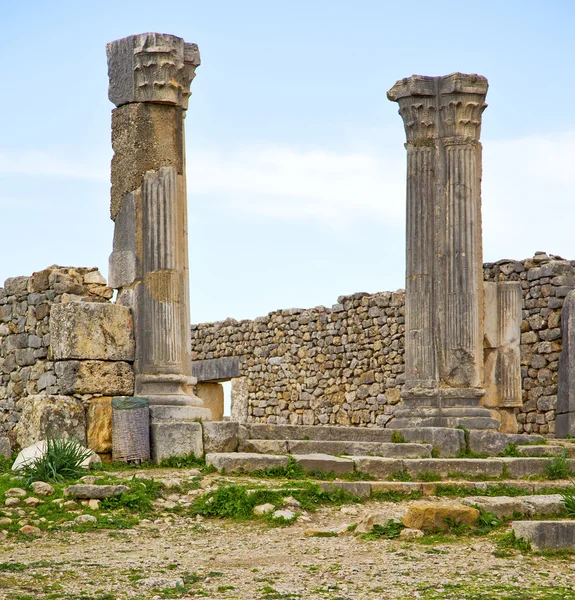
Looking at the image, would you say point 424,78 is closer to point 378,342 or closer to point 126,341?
point 126,341

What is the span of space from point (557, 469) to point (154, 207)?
5.24m

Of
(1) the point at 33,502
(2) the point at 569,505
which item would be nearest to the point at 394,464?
(2) the point at 569,505

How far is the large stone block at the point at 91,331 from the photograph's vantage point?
1267 centimetres

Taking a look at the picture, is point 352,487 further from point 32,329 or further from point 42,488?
point 32,329

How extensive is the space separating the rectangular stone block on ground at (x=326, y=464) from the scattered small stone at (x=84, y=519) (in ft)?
8.63

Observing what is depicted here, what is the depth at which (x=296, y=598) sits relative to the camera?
6980mm

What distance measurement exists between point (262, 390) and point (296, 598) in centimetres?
1647

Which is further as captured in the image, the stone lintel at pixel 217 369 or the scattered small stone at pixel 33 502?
the stone lintel at pixel 217 369

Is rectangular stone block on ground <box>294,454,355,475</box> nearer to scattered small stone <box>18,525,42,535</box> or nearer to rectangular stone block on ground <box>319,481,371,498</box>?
rectangular stone block on ground <box>319,481,371,498</box>

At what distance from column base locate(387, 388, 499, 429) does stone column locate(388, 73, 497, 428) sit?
0.01 metres

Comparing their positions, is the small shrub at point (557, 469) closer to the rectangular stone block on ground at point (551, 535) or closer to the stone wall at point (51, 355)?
the rectangular stone block on ground at point (551, 535)

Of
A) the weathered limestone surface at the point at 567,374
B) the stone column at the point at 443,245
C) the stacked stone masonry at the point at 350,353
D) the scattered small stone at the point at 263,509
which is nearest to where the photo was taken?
the scattered small stone at the point at 263,509

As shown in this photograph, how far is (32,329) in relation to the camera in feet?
44.3

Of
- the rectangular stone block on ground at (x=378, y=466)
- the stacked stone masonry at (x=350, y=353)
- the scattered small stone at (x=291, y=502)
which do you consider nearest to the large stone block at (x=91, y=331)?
the rectangular stone block on ground at (x=378, y=466)
